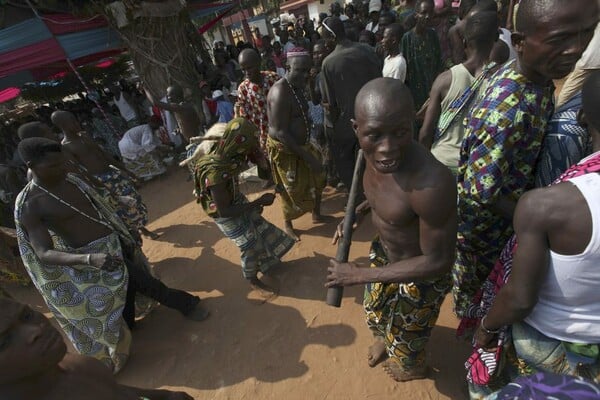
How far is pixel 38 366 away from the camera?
1.14 metres

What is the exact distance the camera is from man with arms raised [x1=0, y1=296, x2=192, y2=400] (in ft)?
3.57

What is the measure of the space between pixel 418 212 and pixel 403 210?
85 millimetres

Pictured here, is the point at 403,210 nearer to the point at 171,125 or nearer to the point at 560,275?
the point at 560,275

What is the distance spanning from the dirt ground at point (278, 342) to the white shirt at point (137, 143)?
10.1 feet

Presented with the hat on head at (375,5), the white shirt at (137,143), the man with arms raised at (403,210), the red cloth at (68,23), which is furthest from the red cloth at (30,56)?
the hat on head at (375,5)

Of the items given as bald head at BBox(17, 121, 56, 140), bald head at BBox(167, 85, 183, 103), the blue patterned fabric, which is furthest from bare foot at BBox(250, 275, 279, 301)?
bald head at BBox(167, 85, 183, 103)

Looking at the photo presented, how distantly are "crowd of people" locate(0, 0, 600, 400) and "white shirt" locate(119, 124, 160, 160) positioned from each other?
2.38m

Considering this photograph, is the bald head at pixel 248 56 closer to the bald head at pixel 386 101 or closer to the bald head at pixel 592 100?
the bald head at pixel 386 101

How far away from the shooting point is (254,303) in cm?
319

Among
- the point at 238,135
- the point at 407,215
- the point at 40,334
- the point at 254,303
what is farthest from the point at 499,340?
the point at 254,303

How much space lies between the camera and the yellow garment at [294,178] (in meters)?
3.55

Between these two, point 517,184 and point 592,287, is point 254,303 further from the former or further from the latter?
point 592,287

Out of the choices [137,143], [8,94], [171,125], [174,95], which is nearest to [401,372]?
[174,95]

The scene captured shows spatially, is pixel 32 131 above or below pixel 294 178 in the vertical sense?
above
